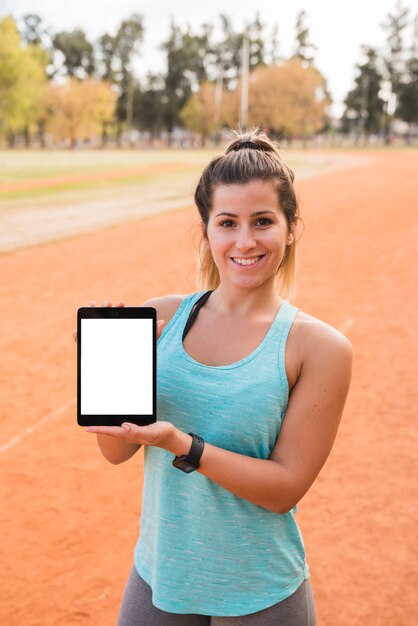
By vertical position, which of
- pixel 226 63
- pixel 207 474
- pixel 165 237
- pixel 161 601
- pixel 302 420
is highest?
pixel 226 63

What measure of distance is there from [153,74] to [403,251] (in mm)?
88537

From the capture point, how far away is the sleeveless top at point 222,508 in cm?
212

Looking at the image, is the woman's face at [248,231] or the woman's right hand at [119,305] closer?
the woman's right hand at [119,305]

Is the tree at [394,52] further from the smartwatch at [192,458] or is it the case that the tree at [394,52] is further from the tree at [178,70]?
the smartwatch at [192,458]

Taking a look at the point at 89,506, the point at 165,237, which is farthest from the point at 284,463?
the point at 165,237

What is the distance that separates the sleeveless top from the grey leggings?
3 centimetres

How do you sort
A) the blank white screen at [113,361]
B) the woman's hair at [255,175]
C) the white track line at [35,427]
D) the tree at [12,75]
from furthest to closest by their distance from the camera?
the tree at [12,75], the white track line at [35,427], the woman's hair at [255,175], the blank white screen at [113,361]

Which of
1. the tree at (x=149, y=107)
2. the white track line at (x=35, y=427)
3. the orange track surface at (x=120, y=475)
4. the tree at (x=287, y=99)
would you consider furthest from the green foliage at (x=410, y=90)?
the white track line at (x=35, y=427)

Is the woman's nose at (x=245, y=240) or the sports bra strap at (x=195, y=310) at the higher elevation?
the woman's nose at (x=245, y=240)

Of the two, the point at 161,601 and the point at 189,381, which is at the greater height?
the point at 189,381

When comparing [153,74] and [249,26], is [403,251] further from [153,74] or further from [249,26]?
[249,26]

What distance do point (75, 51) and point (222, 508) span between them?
Result: 103316 millimetres

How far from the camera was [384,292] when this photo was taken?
13.1 m

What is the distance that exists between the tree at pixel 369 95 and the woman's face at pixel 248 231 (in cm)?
10216
